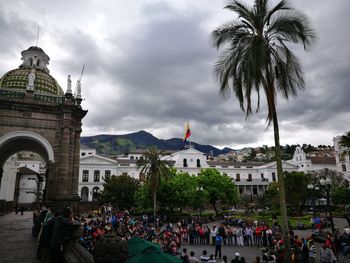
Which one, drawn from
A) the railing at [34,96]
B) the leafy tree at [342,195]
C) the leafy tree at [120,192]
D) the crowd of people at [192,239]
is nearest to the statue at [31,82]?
the railing at [34,96]

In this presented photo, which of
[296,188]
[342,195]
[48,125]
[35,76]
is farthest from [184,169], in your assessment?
[48,125]

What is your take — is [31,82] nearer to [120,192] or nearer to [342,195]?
[120,192]

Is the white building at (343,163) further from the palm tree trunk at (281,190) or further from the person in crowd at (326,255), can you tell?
the palm tree trunk at (281,190)

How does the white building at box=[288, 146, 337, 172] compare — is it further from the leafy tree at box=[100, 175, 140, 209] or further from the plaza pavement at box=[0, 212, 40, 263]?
the plaza pavement at box=[0, 212, 40, 263]

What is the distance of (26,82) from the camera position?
21547 mm

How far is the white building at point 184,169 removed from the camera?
2223 inches

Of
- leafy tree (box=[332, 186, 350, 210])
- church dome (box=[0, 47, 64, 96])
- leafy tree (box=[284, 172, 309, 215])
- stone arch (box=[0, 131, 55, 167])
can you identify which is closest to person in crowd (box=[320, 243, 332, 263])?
stone arch (box=[0, 131, 55, 167])

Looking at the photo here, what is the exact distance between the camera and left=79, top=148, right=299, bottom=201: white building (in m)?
56.5

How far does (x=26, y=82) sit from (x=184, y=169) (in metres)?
45.3

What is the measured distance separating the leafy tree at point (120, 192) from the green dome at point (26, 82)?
19.0 m

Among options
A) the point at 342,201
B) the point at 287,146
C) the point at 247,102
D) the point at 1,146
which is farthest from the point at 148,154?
the point at 287,146

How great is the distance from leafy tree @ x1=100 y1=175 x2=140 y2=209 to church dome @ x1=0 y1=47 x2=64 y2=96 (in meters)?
19.0

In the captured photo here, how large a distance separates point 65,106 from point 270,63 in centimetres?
1554

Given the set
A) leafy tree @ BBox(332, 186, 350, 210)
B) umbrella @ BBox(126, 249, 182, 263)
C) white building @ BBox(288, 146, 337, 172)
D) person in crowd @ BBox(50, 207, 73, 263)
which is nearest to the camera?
umbrella @ BBox(126, 249, 182, 263)
